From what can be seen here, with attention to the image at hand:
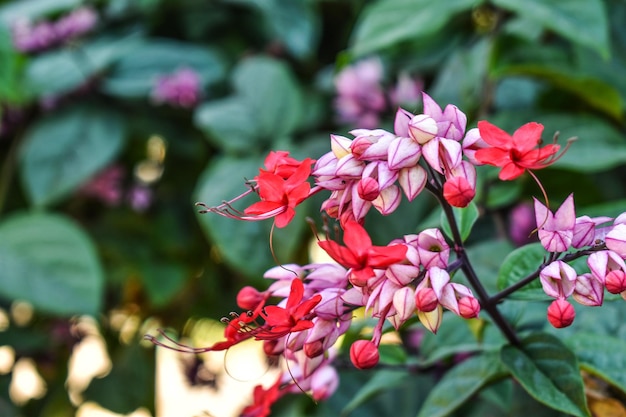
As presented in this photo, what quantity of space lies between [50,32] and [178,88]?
0.26 m

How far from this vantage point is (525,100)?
0.76 metres

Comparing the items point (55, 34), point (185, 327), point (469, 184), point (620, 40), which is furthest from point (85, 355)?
point (469, 184)

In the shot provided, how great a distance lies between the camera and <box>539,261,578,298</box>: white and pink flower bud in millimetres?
312

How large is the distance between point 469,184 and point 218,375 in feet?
2.41

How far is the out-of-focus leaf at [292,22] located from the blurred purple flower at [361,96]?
0.52 ft

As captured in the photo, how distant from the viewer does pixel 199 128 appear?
3.03 ft

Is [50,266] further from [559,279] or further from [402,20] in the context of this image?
[559,279]

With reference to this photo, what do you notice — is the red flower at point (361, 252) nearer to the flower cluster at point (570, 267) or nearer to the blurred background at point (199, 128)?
the flower cluster at point (570, 267)

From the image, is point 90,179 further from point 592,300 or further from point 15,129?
point 592,300

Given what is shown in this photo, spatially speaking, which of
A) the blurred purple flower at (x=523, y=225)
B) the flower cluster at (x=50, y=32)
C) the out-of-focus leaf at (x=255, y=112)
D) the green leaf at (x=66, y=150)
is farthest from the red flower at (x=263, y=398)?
the flower cluster at (x=50, y=32)

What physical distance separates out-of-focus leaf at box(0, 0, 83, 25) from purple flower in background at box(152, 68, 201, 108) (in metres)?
0.25

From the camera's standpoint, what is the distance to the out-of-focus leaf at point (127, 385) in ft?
2.96

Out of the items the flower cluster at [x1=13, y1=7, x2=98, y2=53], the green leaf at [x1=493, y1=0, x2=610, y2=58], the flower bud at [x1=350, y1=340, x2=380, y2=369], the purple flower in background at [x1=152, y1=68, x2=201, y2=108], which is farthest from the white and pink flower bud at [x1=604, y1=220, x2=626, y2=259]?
the flower cluster at [x1=13, y1=7, x2=98, y2=53]

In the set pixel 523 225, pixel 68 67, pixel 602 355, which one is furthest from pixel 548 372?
pixel 68 67
